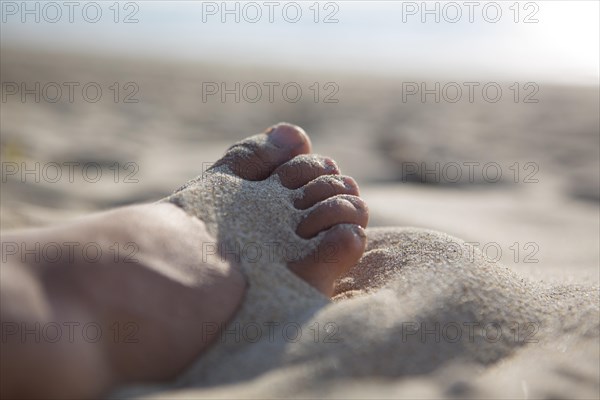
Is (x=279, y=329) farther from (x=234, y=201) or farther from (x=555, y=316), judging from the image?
(x=555, y=316)

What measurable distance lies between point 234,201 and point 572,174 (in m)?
2.14

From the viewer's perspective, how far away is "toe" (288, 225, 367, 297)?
1.49m

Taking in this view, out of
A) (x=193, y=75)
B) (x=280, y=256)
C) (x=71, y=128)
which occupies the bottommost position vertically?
(x=193, y=75)

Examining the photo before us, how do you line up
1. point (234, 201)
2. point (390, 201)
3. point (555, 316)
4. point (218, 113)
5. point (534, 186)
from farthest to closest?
point (218, 113) < point (534, 186) < point (390, 201) < point (234, 201) < point (555, 316)

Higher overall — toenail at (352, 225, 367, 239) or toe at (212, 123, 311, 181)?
toe at (212, 123, 311, 181)

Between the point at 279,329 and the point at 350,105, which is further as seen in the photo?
the point at 350,105

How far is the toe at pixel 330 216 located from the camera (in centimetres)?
164

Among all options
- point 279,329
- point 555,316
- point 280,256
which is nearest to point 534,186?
point 555,316

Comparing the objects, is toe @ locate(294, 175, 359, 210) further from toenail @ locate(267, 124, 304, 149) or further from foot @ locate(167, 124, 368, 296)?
toenail @ locate(267, 124, 304, 149)

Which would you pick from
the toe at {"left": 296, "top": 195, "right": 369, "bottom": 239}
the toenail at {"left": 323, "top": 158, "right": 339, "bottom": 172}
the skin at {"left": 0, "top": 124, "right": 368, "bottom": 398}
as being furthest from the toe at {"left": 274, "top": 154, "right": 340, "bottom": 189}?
the skin at {"left": 0, "top": 124, "right": 368, "bottom": 398}

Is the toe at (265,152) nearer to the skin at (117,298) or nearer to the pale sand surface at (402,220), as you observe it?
the pale sand surface at (402,220)

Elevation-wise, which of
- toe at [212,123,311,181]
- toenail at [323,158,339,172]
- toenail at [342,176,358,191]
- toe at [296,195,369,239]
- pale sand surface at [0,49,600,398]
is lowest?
pale sand surface at [0,49,600,398]

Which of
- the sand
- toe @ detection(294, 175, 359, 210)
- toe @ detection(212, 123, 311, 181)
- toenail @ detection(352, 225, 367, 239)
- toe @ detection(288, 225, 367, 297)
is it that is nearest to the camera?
the sand

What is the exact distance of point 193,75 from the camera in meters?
9.15
